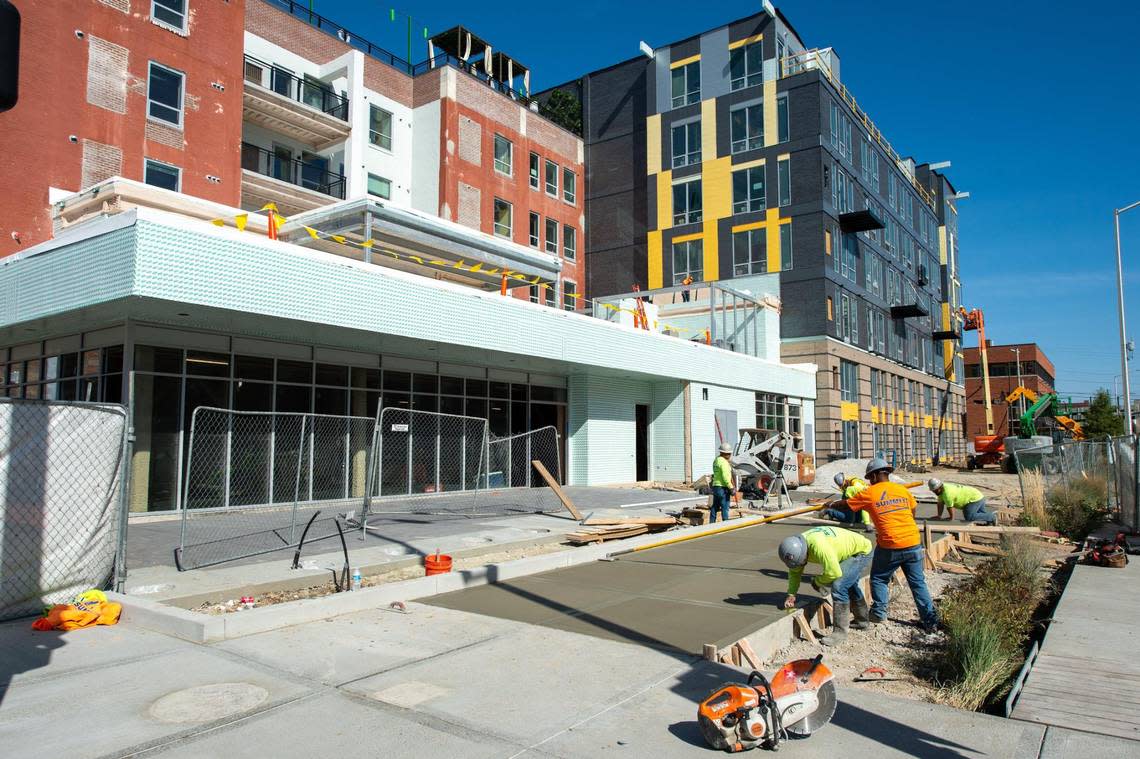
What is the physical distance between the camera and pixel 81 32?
21109mm

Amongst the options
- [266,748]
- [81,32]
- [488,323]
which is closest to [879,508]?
[266,748]

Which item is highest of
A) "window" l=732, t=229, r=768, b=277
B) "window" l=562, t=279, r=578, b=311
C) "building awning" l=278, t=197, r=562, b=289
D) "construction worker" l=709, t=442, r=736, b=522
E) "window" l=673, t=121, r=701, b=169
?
"window" l=673, t=121, r=701, b=169

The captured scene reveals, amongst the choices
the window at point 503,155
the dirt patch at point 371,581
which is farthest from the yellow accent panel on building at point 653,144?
the dirt patch at point 371,581

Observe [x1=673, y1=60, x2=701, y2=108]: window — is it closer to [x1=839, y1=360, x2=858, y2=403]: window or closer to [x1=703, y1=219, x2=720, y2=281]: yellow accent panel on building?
[x1=703, y1=219, x2=720, y2=281]: yellow accent panel on building

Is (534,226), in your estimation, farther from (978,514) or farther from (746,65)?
(978,514)

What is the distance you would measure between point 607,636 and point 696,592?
2.29 metres

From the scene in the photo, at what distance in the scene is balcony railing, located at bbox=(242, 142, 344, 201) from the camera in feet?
93.0

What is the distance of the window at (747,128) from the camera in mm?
39125

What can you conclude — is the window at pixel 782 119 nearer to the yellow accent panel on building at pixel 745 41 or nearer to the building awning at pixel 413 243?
the yellow accent panel on building at pixel 745 41

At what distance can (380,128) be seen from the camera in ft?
107

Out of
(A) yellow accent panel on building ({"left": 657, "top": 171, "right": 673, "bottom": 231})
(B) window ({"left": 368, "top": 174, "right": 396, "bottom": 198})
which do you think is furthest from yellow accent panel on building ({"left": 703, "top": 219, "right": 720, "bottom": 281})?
(B) window ({"left": 368, "top": 174, "right": 396, "bottom": 198})

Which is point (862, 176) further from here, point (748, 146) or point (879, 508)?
point (879, 508)

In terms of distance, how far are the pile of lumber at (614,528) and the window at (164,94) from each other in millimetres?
18296

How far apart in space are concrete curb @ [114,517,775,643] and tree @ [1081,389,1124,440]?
8207cm
